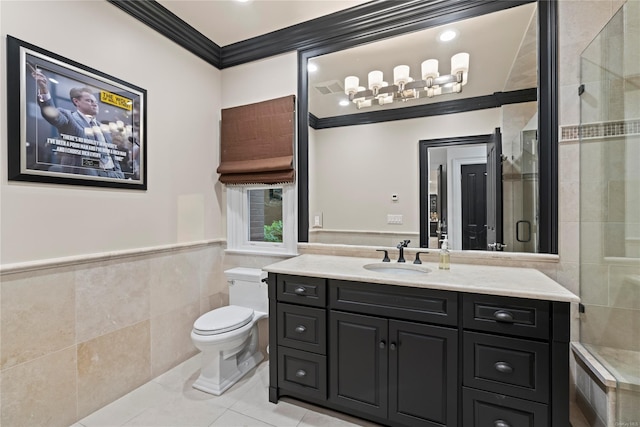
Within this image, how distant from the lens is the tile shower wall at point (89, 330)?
4.82 feet

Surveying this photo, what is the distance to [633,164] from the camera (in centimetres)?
152

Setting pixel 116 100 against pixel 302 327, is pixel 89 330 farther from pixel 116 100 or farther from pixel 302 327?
pixel 116 100

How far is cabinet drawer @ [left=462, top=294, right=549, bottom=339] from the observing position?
1.31 meters

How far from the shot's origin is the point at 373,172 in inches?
89.9

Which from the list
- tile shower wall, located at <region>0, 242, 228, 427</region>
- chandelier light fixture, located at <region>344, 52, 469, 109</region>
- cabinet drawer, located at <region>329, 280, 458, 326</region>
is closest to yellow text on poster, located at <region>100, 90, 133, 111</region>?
tile shower wall, located at <region>0, 242, 228, 427</region>

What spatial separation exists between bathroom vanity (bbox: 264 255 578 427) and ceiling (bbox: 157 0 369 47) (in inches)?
75.4

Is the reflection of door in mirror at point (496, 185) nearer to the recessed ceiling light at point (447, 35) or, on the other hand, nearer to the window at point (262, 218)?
the recessed ceiling light at point (447, 35)

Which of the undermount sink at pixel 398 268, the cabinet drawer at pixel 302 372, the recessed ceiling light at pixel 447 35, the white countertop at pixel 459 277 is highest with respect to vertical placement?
the recessed ceiling light at pixel 447 35

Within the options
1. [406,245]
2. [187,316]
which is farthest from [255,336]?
[406,245]

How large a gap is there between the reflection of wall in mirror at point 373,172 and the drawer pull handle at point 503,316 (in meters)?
0.82

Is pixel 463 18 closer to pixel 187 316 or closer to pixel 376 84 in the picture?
pixel 376 84

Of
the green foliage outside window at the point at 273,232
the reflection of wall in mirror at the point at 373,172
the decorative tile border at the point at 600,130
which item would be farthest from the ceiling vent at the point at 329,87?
the decorative tile border at the point at 600,130

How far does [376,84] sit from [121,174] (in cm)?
195

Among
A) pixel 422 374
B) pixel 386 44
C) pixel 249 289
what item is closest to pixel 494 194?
pixel 422 374
